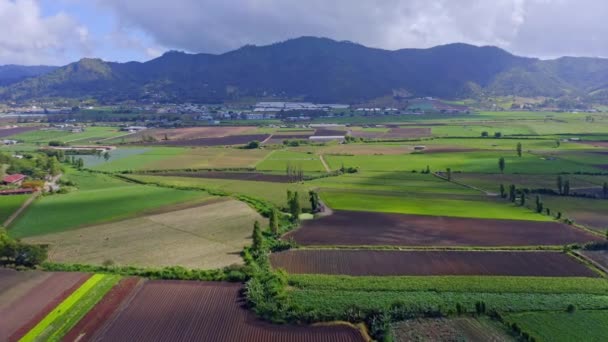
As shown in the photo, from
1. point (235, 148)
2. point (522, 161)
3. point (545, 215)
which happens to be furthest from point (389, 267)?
point (235, 148)

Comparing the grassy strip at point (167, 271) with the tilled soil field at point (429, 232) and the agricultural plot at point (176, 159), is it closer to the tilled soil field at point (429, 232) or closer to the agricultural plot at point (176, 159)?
the tilled soil field at point (429, 232)

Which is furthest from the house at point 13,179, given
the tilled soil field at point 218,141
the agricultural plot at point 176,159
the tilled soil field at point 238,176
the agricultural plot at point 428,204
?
the tilled soil field at point 218,141

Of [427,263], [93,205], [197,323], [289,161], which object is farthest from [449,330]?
[289,161]

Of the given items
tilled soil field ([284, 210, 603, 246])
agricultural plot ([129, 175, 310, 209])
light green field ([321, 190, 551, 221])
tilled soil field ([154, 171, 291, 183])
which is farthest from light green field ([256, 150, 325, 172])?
tilled soil field ([284, 210, 603, 246])

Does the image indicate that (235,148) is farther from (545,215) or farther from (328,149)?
(545,215)

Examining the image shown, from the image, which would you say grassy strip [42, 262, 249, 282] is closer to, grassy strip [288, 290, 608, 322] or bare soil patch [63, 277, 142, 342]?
bare soil patch [63, 277, 142, 342]

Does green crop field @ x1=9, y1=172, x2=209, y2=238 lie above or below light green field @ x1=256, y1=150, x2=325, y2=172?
below
